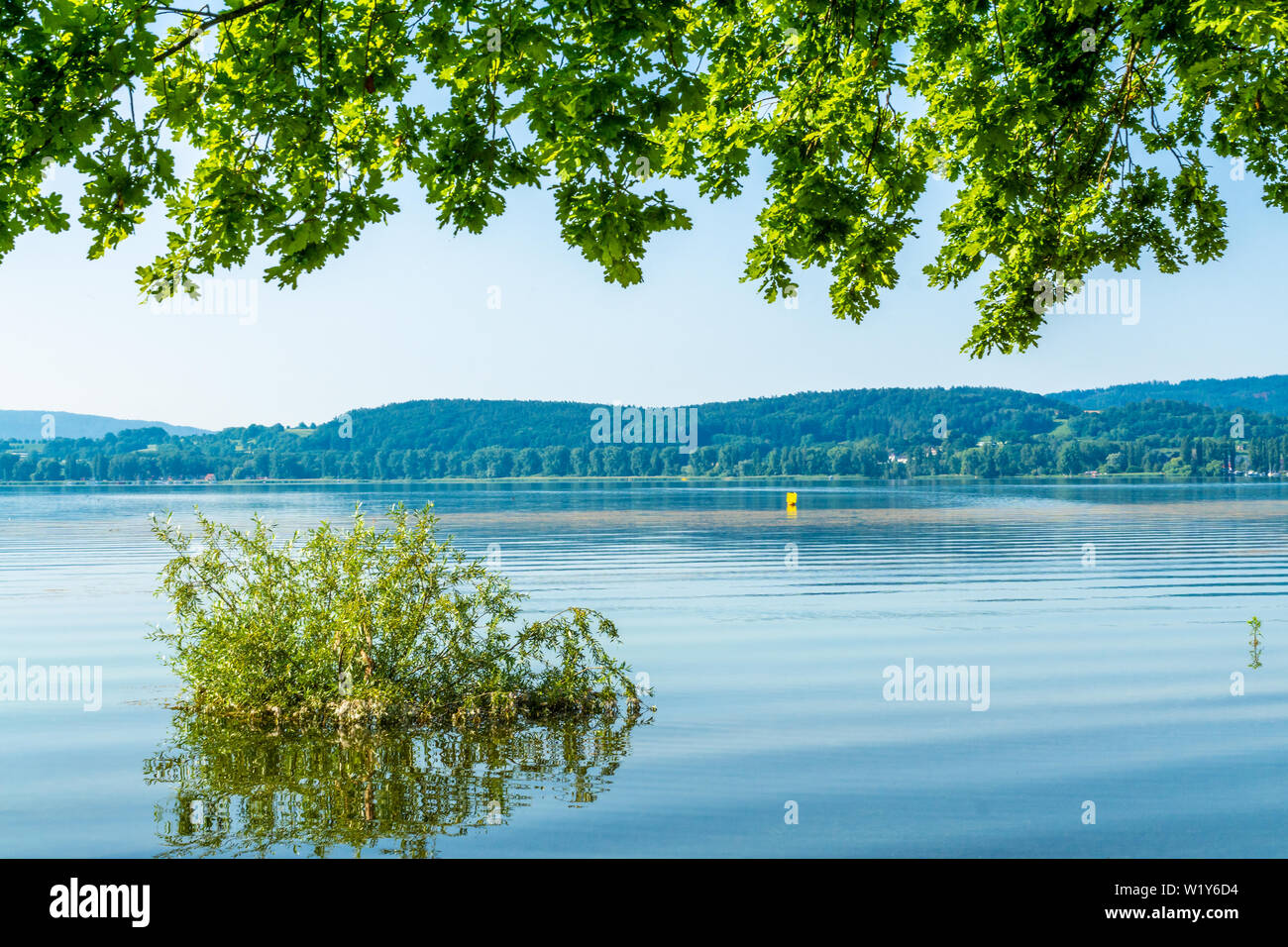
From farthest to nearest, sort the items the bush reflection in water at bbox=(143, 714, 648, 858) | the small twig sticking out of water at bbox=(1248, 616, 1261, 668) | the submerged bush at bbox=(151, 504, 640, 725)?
the small twig sticking out of water at bbox=(1248, 616, 1261, 668) → the submerged bush at bbox=(151, 504, 640, 725) → the bush reflection in water at bbox=(143, 714, 648, 858)

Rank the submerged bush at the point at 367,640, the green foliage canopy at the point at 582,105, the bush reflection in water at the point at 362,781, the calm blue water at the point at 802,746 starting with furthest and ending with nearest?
1. the submerged bush at the point at 367,640
2. the calm blue water at the point at 802,746
3. the bush reflection in water at the point at 362,781
4. the green foliage canopy at the point at 582,105

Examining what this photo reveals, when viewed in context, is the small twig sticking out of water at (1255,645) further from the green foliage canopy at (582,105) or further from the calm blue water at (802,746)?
the green foliage canopy at (582,105)

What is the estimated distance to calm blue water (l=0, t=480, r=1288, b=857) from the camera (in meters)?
10.9

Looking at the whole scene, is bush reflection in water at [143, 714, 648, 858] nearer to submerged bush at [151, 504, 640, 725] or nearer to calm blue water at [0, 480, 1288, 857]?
calm blue water at [0, 480, 1288, 857]

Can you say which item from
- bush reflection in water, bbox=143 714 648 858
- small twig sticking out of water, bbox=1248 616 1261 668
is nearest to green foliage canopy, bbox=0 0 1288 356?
bush reflection in water, bbox=143 714 648 858

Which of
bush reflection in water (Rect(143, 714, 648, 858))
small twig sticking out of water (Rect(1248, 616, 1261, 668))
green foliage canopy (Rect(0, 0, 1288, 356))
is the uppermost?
green foliage canopy (Rect(0, 0, 1288, 356))

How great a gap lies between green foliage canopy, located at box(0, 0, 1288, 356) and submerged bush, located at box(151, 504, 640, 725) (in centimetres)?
635

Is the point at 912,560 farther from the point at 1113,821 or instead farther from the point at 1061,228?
the point at 1113,821

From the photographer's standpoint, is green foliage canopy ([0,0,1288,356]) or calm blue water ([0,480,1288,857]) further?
calm blue water ([0,480,1288,857])

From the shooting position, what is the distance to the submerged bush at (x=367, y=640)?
46.0 ft

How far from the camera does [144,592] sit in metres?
33.6

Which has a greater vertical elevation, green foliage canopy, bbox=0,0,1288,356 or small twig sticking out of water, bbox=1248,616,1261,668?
green foliage canopy, bbox=0,0,1288,356

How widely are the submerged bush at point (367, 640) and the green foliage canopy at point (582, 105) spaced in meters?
6.35

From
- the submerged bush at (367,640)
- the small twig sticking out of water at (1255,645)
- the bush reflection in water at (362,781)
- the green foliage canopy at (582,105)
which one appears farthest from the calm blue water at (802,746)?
the green foliage canopy at (582,105)
